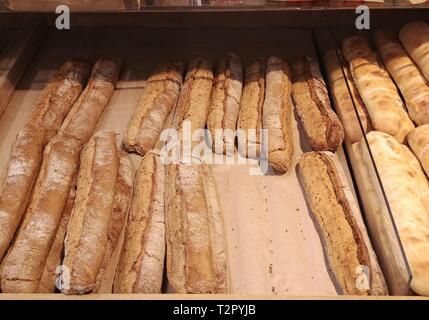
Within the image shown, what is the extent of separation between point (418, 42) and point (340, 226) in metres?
1.18

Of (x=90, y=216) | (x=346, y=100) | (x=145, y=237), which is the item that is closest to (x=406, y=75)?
(x=346, y=100)

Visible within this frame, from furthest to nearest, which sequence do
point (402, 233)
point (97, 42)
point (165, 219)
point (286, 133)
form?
1. point (97, 42)
2. point (286, 133)
3. point (165, 219)
4. point (402, 233)

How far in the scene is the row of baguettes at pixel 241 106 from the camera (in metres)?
1.92

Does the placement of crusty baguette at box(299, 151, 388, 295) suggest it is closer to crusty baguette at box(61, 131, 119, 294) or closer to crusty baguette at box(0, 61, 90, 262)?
crusty baguette at box(61, 131, 119, 294)

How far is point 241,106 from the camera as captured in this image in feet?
6.91

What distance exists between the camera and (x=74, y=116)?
2010mm

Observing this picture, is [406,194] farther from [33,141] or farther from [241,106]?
[33,141]

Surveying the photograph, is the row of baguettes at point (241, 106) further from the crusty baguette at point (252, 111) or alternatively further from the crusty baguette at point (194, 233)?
the crusty baguette at point (194, 233)

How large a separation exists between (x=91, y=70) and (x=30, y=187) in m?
0.86

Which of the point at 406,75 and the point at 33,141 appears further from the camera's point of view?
the point at 406,75
